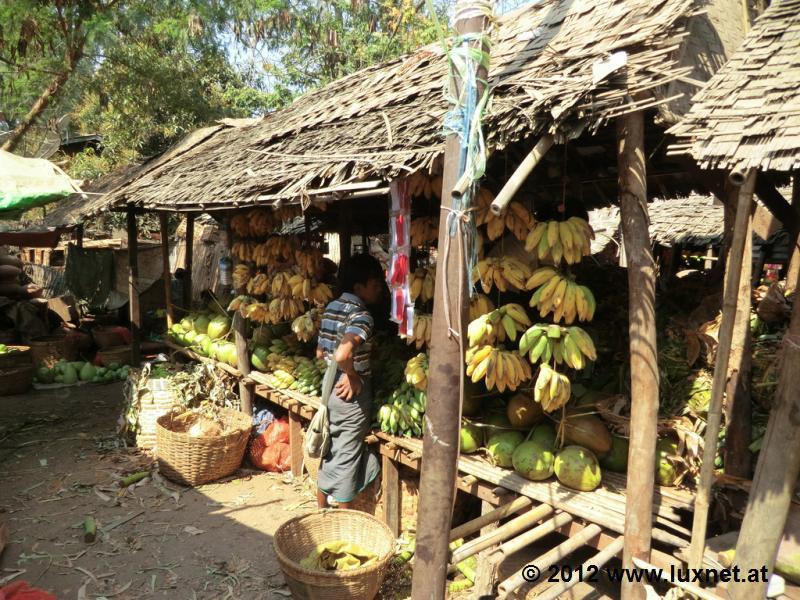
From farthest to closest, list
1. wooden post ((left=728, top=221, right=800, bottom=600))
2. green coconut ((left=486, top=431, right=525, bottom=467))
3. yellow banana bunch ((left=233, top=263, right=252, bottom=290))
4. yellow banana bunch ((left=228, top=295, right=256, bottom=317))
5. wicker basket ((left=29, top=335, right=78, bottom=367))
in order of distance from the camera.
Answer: wicker basket ((left=29, top=335, right=78, bottom=367)), yellow banana bunch ((left=233, top=263, right=252, bottom=290)), yellow banana bunch ((left=228, top=295, right=256, bottom=317)), green coconut ((left=486, top=431, right=525, bottom=467)), wooden post ((left=728, top=221, right=800, bottom=600))

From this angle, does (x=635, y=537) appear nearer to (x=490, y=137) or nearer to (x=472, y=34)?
(x=490, y=137)

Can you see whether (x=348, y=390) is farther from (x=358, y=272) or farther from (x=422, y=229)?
(x=422, y=229)

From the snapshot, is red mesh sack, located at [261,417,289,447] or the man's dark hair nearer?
the man's dark hair

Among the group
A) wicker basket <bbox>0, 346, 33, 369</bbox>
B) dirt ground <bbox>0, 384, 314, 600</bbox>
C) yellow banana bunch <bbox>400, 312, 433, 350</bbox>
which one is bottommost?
dirt ground <bbox>0, 384, 314, 600</bbox>

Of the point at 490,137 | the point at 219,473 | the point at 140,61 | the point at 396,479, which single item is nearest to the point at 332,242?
the point at 140,61

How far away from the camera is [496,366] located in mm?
3311

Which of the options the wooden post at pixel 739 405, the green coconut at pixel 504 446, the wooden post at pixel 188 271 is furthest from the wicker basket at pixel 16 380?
the wooden post at pixel 739 405

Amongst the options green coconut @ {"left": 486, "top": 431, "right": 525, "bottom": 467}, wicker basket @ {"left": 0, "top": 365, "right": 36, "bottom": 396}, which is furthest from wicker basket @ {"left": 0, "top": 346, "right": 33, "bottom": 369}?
green coconut @ {"left": 486, "top": 431, "right": 525, "bottom": 467}

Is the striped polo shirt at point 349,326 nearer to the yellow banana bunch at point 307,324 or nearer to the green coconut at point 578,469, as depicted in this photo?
the yellow banana bunch at point 307,324

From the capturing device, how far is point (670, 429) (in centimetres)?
339

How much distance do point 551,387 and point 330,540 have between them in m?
2.20

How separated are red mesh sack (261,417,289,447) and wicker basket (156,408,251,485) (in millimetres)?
291

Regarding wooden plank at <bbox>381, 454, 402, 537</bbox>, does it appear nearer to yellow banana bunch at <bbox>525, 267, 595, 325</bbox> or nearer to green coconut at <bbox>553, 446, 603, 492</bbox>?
green coconut at <bbox>553, 446, 603, 492</bbox>

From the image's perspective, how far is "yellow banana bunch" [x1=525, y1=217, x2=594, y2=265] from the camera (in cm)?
321
